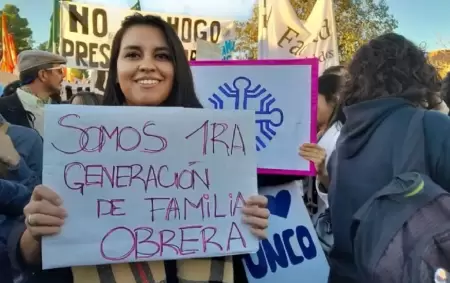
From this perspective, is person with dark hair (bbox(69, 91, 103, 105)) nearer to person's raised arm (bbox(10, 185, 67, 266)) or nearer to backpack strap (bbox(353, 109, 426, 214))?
backpack strap (bbox(353, 109, 426, 214))

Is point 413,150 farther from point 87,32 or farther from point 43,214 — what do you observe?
point 87,32

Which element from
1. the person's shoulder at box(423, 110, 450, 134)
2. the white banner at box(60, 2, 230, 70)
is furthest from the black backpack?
the white banner at box(60, 2, 230, 70)

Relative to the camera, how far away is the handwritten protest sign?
141 cm

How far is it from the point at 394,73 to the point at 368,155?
0.34 metres

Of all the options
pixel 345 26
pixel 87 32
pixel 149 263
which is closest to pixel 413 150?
pixel 149 263

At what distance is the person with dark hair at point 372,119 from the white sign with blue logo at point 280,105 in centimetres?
17

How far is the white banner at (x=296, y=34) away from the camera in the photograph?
653 centimetres

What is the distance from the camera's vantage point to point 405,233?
1.47 meters

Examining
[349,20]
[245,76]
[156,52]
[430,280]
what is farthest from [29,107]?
[349,20]

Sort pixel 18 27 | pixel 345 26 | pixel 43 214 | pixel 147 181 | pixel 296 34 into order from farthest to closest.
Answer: pixel 18 27
pixel 345 26
pixel 296 34
pixel 147 181
pixel 43 214

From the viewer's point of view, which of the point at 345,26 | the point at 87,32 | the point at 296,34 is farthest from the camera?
the point at 345,26

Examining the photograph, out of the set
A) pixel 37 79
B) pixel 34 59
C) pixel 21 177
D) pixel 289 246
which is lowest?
pixel 289 246

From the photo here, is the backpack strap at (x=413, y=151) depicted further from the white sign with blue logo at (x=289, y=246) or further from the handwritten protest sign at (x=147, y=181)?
the handwritten protest sign at (x=147, y=181)

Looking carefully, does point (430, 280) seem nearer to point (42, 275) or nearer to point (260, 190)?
point (260, 190)
